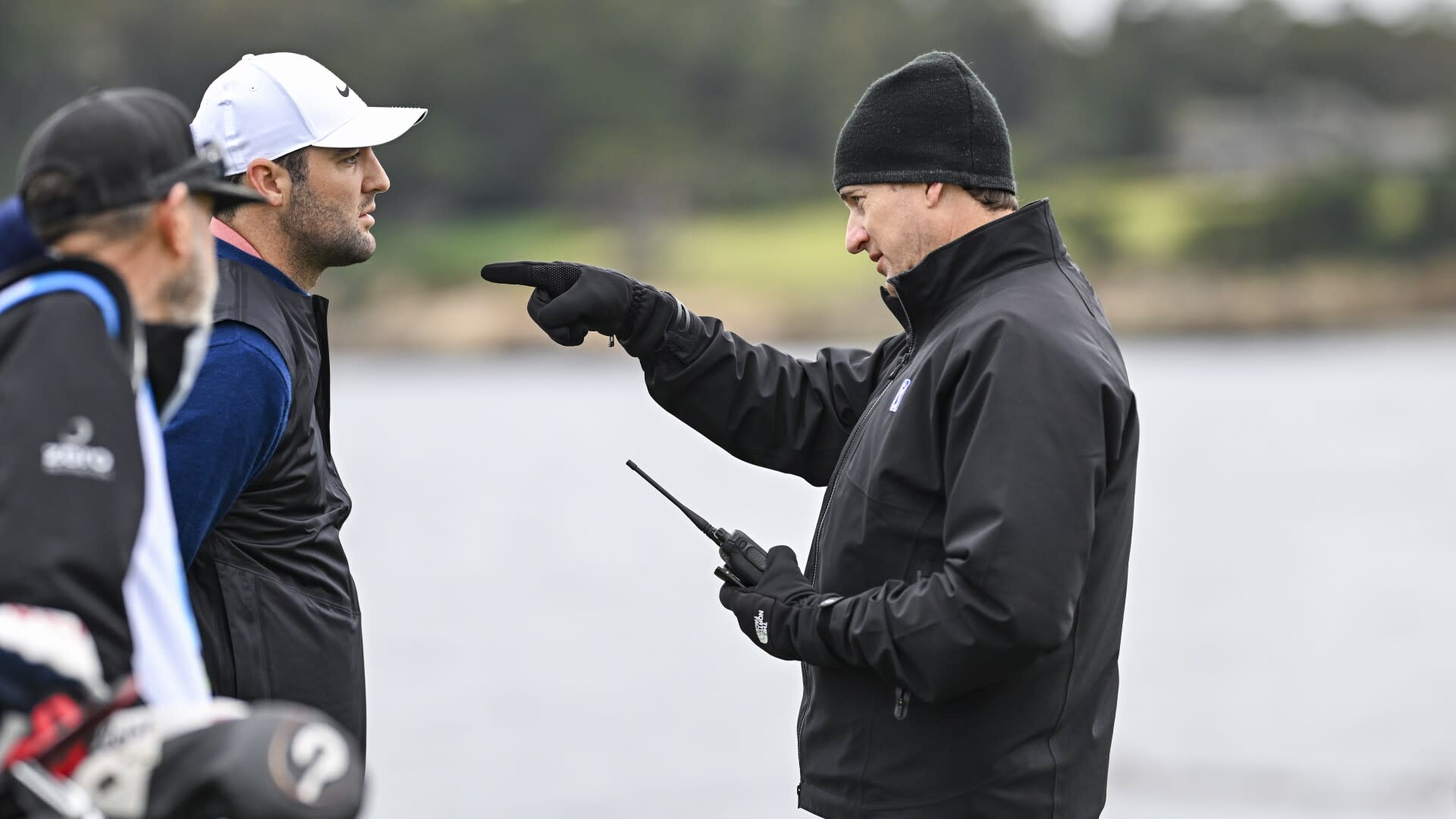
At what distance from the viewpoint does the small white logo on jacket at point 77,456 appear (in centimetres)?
247

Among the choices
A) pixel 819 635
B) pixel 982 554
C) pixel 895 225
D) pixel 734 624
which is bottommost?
pixel 819 635

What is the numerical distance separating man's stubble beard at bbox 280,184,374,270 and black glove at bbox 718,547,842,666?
1276 mm

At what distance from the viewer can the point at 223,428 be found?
12.1 ft

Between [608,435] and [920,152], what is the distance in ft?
137

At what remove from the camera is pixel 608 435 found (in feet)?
149

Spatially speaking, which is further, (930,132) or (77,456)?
(930,132)

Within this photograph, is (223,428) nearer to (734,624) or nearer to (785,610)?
(785,610)

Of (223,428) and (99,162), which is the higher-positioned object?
(99,162)

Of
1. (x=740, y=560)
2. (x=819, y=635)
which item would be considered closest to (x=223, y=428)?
(x=740, y=560)

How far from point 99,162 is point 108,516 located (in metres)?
0.58

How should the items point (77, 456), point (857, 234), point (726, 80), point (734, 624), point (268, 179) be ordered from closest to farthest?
point (77, 456)
point (857, 234)
point (268, 179)
point (734, 624)
point (726, 80)

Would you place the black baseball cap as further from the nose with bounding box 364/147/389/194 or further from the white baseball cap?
the nose with bounding box 364/147/389/194

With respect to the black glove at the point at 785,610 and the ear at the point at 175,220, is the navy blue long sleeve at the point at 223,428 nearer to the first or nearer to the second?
the ear at the point at 175,220

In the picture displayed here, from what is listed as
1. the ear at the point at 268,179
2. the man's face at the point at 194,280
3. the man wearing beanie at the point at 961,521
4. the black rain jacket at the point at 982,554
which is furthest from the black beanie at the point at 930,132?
the man's face at the point at 194,280
